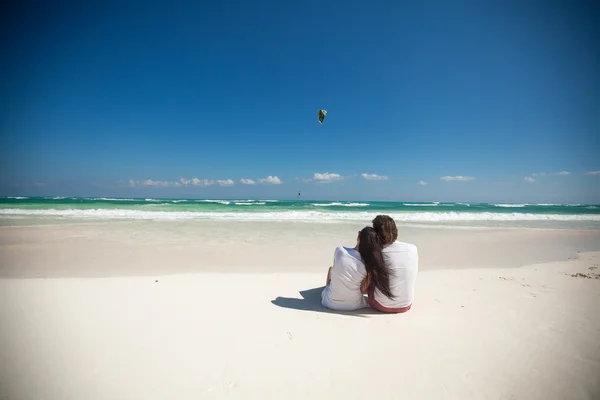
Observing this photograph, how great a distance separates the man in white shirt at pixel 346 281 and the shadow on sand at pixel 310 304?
0.06m

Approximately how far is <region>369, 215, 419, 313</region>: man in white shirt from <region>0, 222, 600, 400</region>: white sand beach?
15cm

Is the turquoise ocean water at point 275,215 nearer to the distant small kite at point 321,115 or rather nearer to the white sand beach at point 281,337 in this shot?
the distant small kite at point 321,115

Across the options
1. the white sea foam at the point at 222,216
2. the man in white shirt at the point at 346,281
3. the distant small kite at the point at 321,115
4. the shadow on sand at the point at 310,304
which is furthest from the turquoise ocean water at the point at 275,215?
the man in white shirt at the point at 346,281

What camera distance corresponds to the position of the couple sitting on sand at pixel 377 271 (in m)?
2.95

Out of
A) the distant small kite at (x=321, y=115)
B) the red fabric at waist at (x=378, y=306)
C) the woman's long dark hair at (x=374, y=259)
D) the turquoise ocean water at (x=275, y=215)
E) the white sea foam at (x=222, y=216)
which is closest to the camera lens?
the woman's long dark hair at (x=374, y=259)

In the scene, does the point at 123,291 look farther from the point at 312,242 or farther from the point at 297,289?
the point at 312,242

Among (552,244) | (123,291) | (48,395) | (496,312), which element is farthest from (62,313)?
(552,244)

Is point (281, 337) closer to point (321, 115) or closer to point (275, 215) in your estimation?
point (321, 115)

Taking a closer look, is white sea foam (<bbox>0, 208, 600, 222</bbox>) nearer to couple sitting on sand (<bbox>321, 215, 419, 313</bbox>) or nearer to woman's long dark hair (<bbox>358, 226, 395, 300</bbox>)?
couple sitting on sand (<bbox>321, 215, 419, 313</bbox>)

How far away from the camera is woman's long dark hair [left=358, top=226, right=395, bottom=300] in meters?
2.90

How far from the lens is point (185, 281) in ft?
14.1

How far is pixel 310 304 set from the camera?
3.47 meters

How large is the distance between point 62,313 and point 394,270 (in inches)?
153

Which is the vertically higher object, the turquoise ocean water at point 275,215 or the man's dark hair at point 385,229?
the man's dark hair at point 385,229
